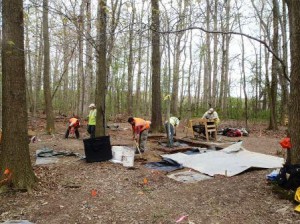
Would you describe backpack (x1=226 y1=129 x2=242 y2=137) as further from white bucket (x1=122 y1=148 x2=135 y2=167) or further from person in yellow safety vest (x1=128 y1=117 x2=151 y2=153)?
white bucket (x1=122 y1=148 x2=135 y2=167)

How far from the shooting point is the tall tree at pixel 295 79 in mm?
5574

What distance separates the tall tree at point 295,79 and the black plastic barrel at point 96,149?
4520mm

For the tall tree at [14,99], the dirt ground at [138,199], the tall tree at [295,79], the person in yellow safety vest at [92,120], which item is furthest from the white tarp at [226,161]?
the person in yellow safety vest at [92,120]

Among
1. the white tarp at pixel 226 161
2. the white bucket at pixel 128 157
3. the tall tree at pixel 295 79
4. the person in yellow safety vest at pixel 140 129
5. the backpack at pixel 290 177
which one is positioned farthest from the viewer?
the person in yellow safety vest at pixel 140 129

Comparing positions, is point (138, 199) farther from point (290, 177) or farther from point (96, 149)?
point (96, 149)

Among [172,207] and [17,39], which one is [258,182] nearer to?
[172,207]

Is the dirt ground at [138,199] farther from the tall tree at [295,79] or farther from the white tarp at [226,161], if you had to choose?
the tall tree at [295,79]

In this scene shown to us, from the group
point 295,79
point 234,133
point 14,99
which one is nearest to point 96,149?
point 14,99

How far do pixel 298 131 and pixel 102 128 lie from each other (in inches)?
232

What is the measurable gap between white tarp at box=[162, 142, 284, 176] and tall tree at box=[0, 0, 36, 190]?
3.84 metres

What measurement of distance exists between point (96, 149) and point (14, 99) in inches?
115

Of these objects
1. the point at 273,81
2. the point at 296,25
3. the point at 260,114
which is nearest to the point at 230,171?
the point at 296,25

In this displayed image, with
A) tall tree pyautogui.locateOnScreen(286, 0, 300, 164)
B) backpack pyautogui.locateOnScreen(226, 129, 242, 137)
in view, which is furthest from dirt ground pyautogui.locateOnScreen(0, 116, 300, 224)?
backpack pyautogui.locateOnScreen(226, 129, 242, 137)

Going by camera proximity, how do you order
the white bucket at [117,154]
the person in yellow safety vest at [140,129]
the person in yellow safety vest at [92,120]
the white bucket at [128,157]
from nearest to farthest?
the white bucket at [128,157]
the white bucket at [117,154]
the person in yellow safety vest at [140,129]
the person in yellow safety vest at [92,120]
